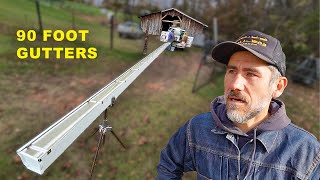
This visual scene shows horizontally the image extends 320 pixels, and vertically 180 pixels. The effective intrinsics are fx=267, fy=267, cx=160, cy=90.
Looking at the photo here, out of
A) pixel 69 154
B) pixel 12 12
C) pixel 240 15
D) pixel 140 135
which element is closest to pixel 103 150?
pixel 69 154

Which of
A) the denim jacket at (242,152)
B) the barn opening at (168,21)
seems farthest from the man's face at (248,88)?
the barn opening at (168,21)

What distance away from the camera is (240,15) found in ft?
12.3

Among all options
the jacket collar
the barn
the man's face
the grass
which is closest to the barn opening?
the barn

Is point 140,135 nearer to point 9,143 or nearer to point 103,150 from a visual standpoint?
point 103,150

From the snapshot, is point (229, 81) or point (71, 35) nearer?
point (229, 81)

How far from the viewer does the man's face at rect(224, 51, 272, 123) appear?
2109mm

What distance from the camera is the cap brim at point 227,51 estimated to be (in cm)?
203

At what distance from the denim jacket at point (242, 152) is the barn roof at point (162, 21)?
89 centimetres

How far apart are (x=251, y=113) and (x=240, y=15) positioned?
205cm

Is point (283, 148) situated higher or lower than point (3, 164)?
higher

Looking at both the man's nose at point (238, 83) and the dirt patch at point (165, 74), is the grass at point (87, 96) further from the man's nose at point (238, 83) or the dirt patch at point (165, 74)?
the man's nose at point (238, 83)

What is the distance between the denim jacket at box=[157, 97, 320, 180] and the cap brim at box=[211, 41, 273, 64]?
0.49 meters

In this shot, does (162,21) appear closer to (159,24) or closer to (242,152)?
(159,24)

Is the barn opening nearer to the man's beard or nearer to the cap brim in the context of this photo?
the cap brim
